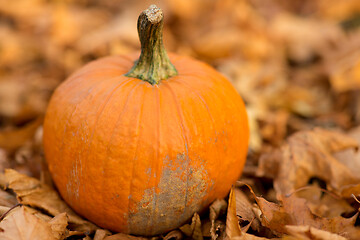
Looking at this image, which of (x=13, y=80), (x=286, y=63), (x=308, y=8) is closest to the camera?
(x=13, y=80)

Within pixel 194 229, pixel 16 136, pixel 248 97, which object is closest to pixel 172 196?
pixel 194 229

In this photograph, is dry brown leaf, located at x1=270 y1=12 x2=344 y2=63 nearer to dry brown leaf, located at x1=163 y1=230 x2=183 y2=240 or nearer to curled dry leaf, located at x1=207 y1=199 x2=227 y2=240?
curled dry leaf, located at x1=207 y1=199 x2=227 y2=240

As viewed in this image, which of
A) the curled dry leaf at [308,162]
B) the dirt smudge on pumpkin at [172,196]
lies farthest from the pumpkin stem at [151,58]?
the curled dry leaf at [308,162]

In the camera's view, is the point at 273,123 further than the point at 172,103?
Yes

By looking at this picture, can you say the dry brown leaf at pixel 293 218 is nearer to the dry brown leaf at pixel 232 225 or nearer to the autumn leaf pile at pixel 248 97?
the autumn leaf pile at pixel 248 97

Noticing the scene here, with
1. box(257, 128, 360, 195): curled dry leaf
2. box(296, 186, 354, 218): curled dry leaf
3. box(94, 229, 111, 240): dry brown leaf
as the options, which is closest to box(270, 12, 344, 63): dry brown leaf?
box(257, 128, 360, 195): curled dry leaf

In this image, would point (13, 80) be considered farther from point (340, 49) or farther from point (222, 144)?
point (340, 49)

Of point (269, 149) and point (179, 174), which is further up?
point (179, 174)

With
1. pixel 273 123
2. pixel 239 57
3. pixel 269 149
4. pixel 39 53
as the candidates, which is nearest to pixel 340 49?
pixel 239 57
